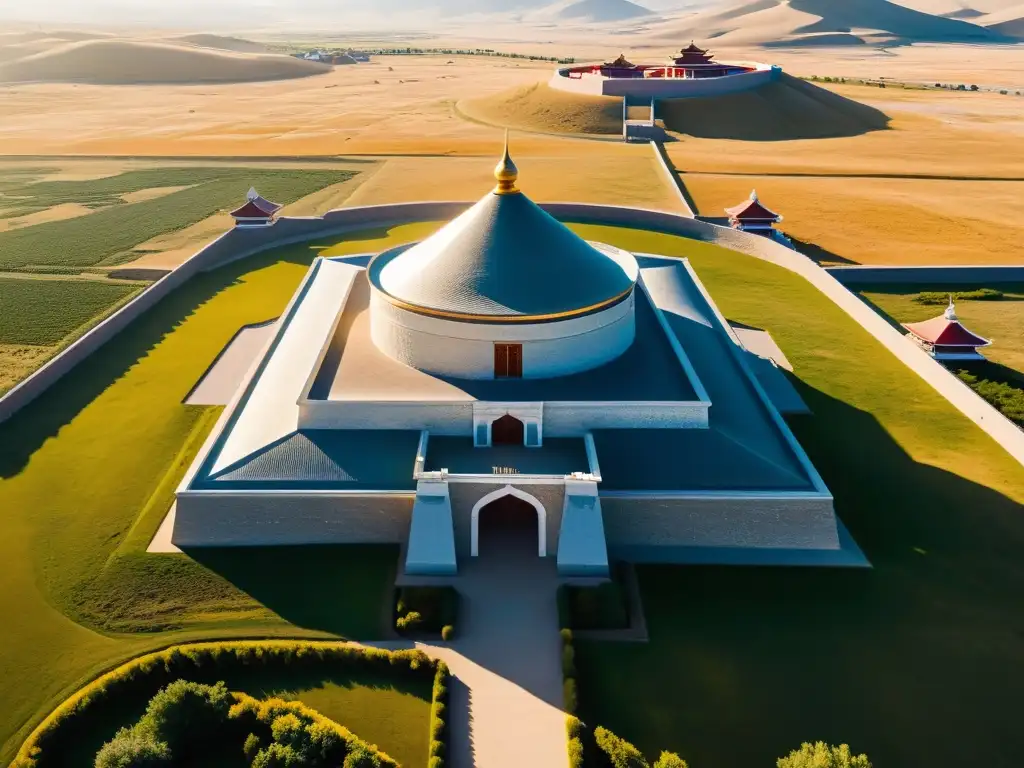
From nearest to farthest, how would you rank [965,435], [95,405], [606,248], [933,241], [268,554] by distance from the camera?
[268,554], [965,435], [95,405], [606,248], [933,241]

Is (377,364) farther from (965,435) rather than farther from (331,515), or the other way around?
(965,435)

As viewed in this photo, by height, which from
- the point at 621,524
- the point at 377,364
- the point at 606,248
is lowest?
the point at 621,524

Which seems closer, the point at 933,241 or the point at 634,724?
the point at 634,724

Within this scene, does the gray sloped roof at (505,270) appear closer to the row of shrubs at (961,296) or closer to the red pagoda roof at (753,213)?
the row of shrubs at (961,296)

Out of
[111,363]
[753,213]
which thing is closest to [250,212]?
[111,363]

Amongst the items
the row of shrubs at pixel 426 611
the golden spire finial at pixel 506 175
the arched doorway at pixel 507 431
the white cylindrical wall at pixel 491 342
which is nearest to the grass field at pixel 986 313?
the white cylindrical wall at pixel 491 342

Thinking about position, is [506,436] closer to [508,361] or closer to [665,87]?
[508,361]

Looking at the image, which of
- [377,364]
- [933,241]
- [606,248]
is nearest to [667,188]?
[933,241]
